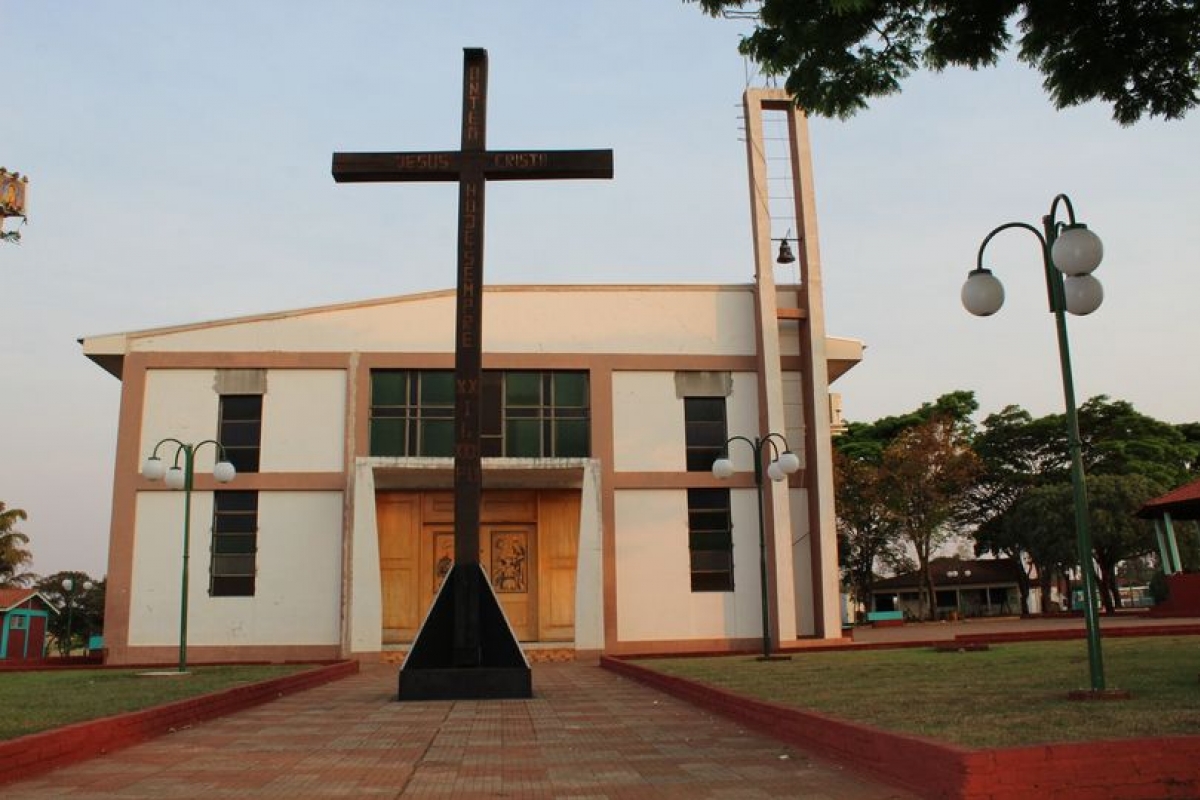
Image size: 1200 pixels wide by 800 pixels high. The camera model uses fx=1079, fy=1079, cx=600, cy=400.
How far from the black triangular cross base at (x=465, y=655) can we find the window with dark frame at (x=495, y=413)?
12506mm

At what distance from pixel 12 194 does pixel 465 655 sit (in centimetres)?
789

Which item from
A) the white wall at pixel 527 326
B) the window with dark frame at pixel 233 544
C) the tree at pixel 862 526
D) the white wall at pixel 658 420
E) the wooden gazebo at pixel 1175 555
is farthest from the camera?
the tree at pixel 862 526

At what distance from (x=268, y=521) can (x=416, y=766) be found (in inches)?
712

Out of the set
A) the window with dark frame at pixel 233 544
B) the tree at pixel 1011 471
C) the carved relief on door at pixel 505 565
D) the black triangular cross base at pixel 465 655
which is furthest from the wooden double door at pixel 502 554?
the tree at pixel 1011 471

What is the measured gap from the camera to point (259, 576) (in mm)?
24484

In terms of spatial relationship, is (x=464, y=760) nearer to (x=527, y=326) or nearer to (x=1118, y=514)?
(x=527, y=326)

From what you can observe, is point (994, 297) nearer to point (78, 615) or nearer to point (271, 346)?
point (271, 346)

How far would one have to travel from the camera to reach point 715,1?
766cm

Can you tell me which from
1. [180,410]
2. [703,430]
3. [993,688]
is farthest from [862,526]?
→ [993,688]

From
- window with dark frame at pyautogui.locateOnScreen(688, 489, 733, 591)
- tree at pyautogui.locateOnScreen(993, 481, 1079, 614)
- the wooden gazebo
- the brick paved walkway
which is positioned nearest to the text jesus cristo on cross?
the brick paved walkway

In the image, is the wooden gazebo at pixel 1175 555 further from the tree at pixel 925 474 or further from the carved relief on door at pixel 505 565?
the carved relief on door at pixel 505 565

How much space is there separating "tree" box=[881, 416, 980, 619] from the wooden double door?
1959 centimetres

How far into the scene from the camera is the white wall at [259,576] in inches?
950

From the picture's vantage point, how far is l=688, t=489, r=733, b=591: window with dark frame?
25328 millimetres
